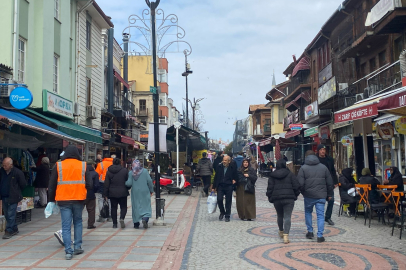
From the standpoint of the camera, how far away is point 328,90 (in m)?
24.6

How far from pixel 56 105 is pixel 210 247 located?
1054cm

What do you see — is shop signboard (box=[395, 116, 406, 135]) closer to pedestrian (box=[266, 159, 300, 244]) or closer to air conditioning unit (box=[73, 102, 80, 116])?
pedestrian (box=[266, 159, 300, 244])

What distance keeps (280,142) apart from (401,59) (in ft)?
43.7

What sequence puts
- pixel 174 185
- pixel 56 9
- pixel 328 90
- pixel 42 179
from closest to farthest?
pixel 42 179, pixel 56 9, pixel 174 185, pixel 328 90

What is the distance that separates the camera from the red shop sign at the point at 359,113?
32.7 feet

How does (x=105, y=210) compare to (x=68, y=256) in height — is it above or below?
above

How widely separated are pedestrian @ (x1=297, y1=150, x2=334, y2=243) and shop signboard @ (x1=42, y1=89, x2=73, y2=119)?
33.3 ft

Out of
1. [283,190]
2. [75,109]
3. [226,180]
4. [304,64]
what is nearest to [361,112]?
[283,190]

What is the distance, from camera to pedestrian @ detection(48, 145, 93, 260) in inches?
285

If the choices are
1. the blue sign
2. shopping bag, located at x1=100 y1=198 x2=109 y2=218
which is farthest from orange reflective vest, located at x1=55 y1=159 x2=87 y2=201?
the blue sign

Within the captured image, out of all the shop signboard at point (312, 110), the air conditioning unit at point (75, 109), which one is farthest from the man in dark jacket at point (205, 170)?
the shop signboard at point (312, 110)

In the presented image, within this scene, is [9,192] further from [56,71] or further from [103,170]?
[56,71]

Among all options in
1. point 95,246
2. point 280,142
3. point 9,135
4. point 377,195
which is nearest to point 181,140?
point 280,142

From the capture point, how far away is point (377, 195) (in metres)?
10.7
